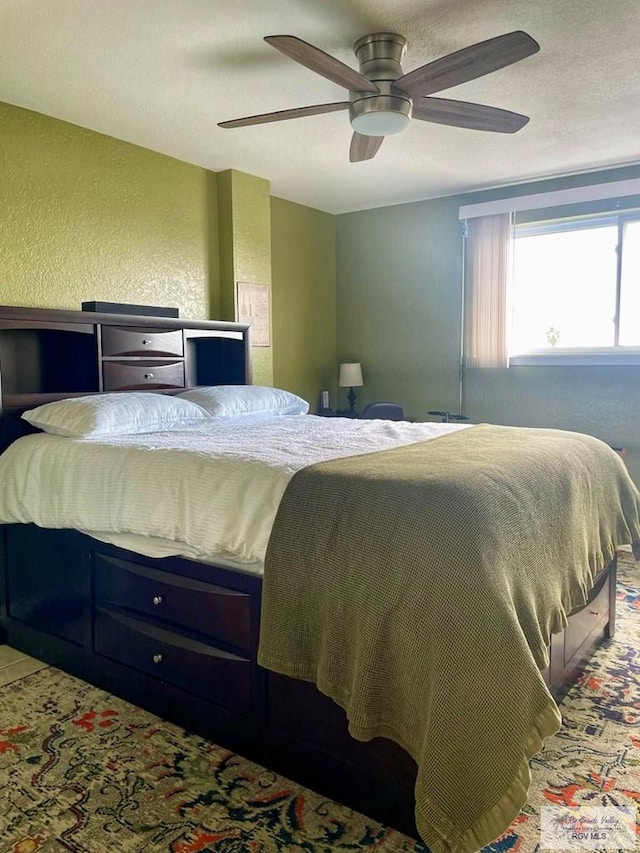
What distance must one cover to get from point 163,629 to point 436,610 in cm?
109

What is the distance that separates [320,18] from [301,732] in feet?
8.16

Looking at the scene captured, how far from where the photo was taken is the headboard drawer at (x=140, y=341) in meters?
3.21

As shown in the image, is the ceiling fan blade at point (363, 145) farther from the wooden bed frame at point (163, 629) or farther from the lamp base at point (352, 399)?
the lamp base at point (352, 399)

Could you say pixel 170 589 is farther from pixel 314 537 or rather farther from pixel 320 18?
pixel 320 18

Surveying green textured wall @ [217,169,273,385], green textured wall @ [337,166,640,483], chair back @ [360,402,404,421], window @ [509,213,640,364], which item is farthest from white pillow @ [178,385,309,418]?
window @ [509,213,640,364]

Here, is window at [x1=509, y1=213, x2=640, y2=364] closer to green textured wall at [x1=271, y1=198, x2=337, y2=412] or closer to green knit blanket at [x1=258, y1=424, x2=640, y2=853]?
green textured wall at [x1=271, y1=198, x2=337, y2=412]

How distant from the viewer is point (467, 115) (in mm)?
2605

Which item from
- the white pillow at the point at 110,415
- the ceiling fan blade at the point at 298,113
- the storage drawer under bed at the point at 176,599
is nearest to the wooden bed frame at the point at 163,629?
the storage drawer under bed at the point at 176,599

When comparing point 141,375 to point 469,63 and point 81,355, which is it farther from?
point 469,63

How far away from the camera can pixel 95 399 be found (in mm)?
2705

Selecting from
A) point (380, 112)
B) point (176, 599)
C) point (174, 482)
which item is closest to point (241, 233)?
point (380, 112)

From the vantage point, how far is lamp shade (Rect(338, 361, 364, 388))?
17.1ft

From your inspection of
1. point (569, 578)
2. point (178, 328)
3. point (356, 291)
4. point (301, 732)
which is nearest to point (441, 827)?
point (301, 732)

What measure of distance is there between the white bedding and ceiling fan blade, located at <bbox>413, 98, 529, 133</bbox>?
4.38 feet
